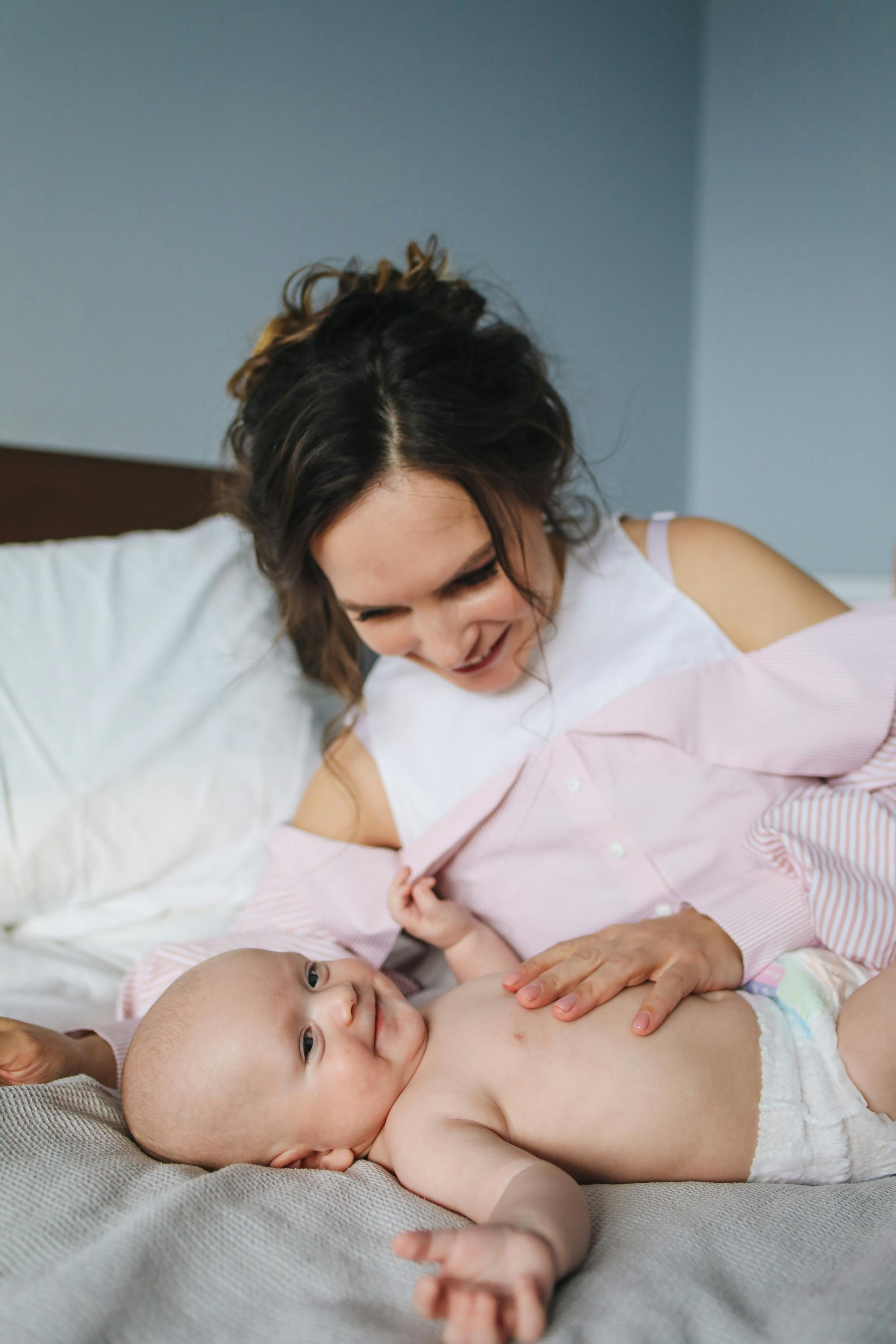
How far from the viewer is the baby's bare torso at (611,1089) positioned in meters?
0.79

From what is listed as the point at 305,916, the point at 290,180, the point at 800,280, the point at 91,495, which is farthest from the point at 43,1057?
the point at 800,280

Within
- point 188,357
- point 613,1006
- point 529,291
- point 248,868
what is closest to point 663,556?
point 613,1006

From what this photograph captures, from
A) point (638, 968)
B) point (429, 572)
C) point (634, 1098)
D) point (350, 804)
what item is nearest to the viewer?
point (634, 1098)

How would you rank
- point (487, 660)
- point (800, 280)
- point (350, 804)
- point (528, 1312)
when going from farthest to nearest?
point (800, 280)
point (350, 804)
point (487, 660)
point (528, 1312)

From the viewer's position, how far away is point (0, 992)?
3.44 feet

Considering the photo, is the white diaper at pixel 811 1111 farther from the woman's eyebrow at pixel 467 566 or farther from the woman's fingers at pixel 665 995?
the woman's eyebrow at pixel 467 566

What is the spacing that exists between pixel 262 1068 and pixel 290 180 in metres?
1.70

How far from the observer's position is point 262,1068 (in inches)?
32.5

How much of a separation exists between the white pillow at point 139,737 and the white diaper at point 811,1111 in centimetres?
71

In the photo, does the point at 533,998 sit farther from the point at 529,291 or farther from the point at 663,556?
the point at 529,291

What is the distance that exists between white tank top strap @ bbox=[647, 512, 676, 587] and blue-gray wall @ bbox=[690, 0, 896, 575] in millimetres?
1657

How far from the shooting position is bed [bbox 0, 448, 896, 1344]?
546 mm

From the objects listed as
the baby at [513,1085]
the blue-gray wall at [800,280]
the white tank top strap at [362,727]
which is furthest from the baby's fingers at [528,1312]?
the blue-gray wall at [800,280]

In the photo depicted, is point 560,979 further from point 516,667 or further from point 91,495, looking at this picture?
point 91,495
